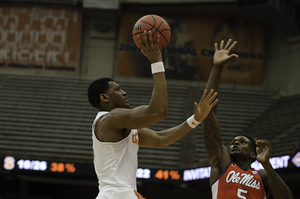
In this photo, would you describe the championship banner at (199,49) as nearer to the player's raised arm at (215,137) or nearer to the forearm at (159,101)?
the player's raised arm at (215,137)

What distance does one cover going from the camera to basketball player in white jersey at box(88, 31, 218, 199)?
3.11m

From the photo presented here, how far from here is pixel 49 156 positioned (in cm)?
1202

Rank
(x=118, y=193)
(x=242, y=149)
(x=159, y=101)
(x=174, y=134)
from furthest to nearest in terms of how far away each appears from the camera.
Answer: (x=242, y=149), (x=174, y=134), (x=118, y=193), (x=159, y=101)

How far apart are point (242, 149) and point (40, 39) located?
14645 millimetres

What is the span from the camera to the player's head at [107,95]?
3494mm

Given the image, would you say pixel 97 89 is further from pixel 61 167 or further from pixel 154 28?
pixel 61 167

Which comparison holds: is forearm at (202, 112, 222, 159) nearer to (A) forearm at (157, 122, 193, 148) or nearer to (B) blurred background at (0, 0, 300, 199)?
(A) forearm at (157, 122, 193, 148)

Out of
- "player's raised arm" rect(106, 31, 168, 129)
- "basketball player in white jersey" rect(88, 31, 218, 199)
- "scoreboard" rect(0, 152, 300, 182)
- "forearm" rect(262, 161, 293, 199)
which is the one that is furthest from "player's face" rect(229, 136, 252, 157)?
"scoreboard" rect(0, 152, 300, 182)

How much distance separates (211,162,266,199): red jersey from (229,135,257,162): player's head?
19 cm

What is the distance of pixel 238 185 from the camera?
13.1 ft

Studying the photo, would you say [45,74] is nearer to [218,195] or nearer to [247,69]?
[247,69]

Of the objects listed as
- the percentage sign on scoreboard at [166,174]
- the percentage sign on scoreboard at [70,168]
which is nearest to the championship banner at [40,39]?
the percentage sign on scoreboard at [70,168]

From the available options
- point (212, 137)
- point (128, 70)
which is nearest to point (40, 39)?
point (128, 70)

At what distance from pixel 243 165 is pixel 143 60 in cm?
1334
